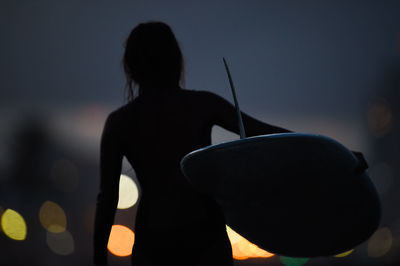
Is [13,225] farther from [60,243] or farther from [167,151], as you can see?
[167,151]

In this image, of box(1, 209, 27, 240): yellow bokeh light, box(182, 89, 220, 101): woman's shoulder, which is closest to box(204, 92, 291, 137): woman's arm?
box(182, 89, 220, 101): woman's shoulder

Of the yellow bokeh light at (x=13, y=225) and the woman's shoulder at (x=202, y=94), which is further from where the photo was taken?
the yellow bokeh light at (x=13, y=225)

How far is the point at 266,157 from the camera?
1.02m

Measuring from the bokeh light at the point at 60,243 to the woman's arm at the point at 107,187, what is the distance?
206 feet

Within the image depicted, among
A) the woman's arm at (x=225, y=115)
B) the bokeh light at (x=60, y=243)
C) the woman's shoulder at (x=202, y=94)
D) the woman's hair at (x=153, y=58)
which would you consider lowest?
the bokeh light at (x=60, y=243)

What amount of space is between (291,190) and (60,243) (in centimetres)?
6516

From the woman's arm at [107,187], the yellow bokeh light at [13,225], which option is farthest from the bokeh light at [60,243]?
the woman's arm at [107,187]

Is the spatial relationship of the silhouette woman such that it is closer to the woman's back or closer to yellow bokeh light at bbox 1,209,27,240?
the woman's back

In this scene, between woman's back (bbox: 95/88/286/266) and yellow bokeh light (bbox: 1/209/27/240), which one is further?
yellow bokeh light (bbox: 1/209/27/240)

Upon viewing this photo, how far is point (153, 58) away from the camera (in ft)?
4.84

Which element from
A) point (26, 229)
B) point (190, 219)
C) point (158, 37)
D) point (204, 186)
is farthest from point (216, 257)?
point (26, 229)

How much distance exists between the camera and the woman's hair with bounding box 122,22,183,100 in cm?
146

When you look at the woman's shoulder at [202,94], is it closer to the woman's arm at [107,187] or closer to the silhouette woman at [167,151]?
the silhouette woman at [167,151]

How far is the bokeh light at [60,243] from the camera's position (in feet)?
200
